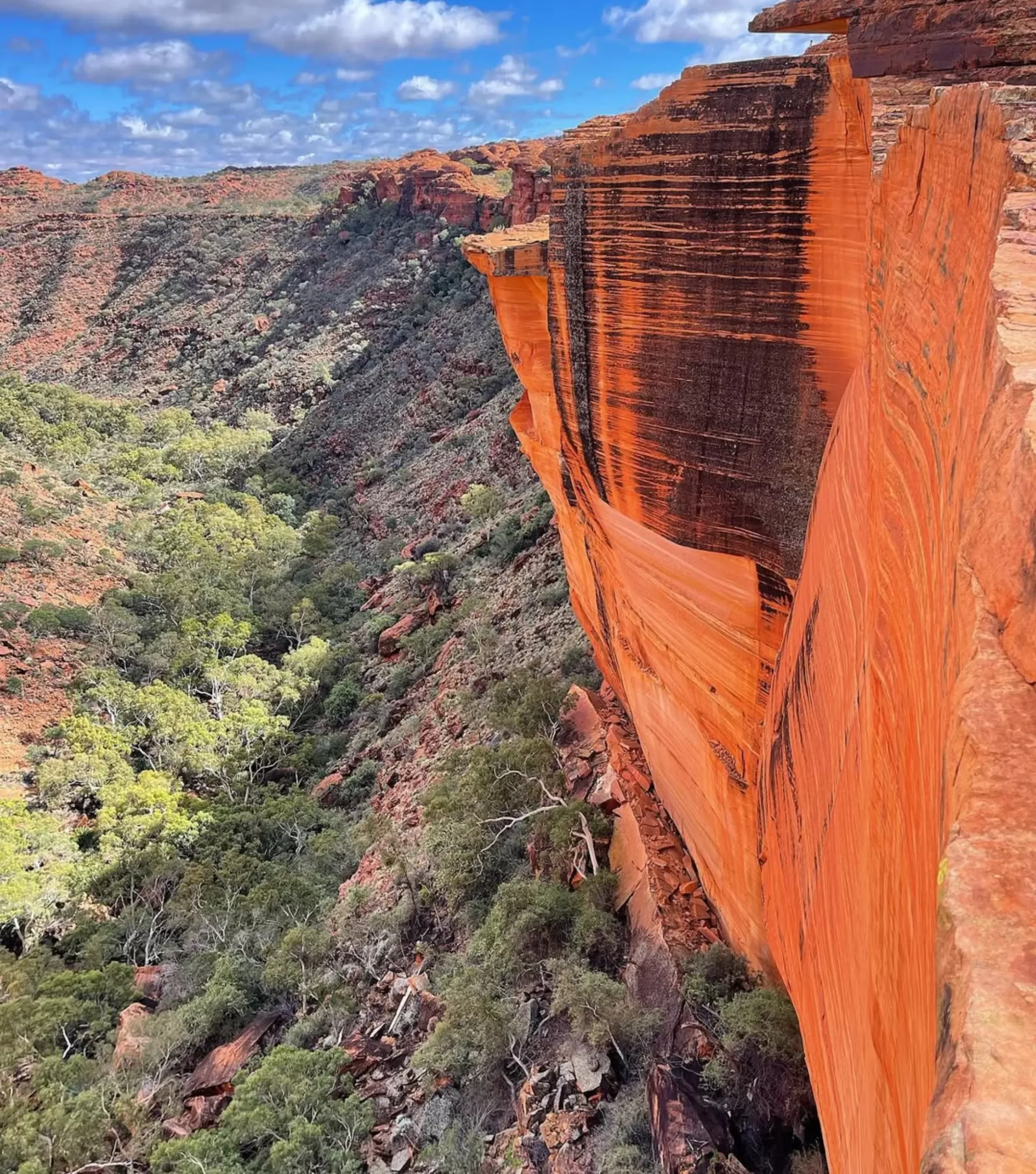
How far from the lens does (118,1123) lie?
12469mm

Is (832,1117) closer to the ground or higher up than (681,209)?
closer to the ground

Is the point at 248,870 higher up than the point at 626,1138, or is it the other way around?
the point at 626,1138

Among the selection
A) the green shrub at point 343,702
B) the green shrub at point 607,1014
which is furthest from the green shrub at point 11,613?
the green shrub at point 607,1014

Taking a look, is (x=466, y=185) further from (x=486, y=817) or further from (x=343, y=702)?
(x=486, y=817)

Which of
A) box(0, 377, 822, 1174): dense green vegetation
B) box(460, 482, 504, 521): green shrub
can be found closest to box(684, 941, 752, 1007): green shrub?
box(0, 377, 822, 1174): dense green vegetation

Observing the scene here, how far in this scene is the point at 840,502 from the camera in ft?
15.2

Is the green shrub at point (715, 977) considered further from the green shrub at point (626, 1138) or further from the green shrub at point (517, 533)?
the green shrub at point (517, 533)

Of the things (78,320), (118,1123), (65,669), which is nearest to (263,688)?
(65,669)

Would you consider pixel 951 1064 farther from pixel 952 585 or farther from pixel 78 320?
pixel 78 320

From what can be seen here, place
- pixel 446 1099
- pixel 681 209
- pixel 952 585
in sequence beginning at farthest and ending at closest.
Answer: pixel 446 1099, pixel 681 209, pixel 952 585

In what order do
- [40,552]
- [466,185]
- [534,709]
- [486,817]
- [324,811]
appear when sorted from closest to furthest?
[486,817]
[534,709]
[324,811]
[40,552]
[466,185]

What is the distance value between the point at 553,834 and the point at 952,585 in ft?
35.9

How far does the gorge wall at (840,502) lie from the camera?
1750 mm

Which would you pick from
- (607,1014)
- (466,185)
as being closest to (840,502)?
(607,1014)
